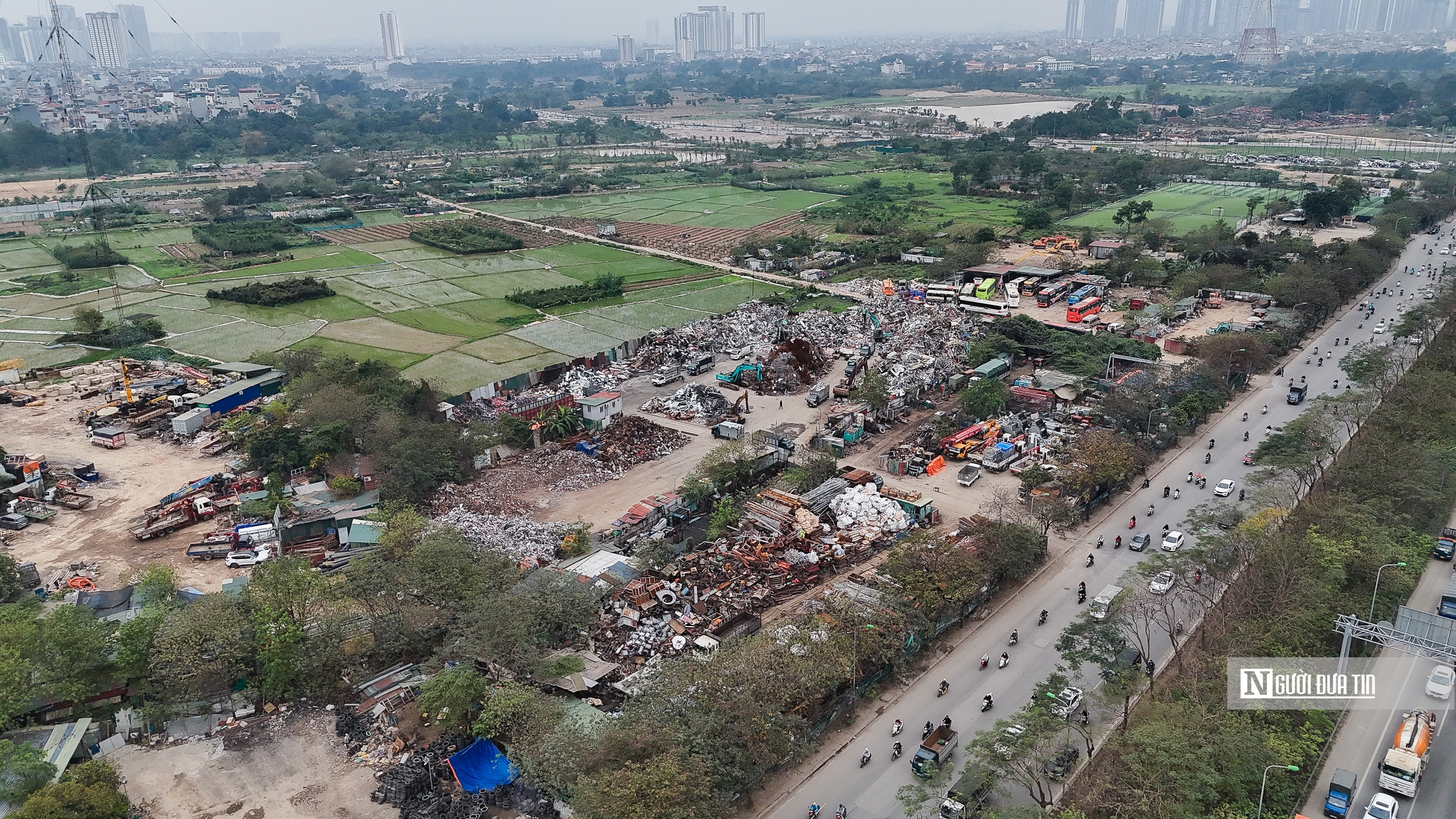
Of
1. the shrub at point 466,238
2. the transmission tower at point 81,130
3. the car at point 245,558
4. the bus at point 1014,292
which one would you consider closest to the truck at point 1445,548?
the bus at point 1014,292

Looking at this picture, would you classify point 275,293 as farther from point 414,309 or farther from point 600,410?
point 600,410

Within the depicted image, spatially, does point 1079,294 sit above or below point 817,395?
above

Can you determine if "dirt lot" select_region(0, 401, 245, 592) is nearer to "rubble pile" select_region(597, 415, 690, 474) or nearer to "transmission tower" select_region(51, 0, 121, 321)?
"rubble pile" select_region(597, 415, 690, 474)

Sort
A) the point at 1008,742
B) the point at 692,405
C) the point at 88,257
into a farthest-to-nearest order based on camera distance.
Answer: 1. the point at 88,257
2. the point at 692,405
3. the point at 1008,742

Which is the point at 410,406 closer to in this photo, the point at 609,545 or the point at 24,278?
the point at 609,545

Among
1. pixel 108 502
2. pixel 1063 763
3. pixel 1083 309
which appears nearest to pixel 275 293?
pixel 108 502

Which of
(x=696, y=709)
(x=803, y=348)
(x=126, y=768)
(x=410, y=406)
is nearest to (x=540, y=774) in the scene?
(x=696, y=709)

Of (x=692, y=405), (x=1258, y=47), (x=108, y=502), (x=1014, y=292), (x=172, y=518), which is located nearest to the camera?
(x=172, y=518)
